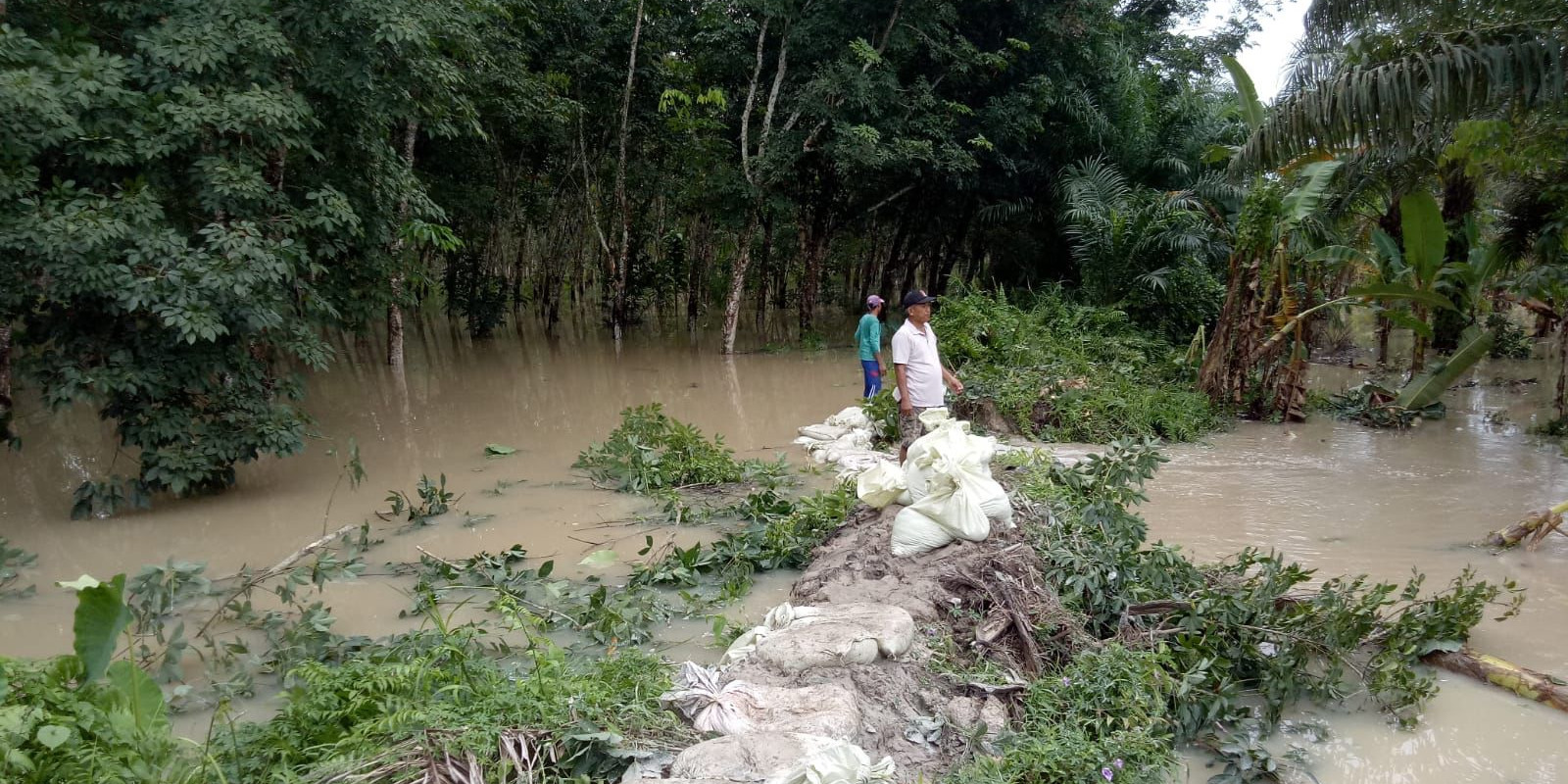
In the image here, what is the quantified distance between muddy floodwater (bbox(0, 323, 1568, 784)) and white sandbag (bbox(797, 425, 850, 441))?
1.18 ft

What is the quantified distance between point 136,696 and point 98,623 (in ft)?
1.00

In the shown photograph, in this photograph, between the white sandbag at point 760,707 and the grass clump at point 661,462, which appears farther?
the grass clump at point 661,462

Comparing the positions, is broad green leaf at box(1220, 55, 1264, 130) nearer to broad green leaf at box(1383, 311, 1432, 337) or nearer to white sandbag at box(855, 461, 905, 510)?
broad green leaf at box(1383, 311, 1432, 337)

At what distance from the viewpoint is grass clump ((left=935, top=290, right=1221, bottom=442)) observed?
943 cm

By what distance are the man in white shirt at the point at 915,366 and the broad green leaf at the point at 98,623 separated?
14.9ft

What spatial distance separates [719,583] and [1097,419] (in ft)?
17.6

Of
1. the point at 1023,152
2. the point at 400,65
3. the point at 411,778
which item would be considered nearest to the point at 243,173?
the point at 400,65

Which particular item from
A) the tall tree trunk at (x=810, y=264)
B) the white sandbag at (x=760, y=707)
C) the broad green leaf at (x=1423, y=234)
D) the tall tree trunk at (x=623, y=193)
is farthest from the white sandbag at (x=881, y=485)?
the tall tree trunk at (x=810, y=264)

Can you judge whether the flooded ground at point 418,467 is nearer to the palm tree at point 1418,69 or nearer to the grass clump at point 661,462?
the grass clump at point 661,462

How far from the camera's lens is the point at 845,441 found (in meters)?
9.21

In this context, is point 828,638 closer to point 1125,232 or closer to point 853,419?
point 853,419

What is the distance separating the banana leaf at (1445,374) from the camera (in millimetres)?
8945

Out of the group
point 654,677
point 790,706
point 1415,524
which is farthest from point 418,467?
point 1415,524

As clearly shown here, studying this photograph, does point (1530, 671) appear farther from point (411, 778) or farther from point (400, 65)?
point (400, 65)
